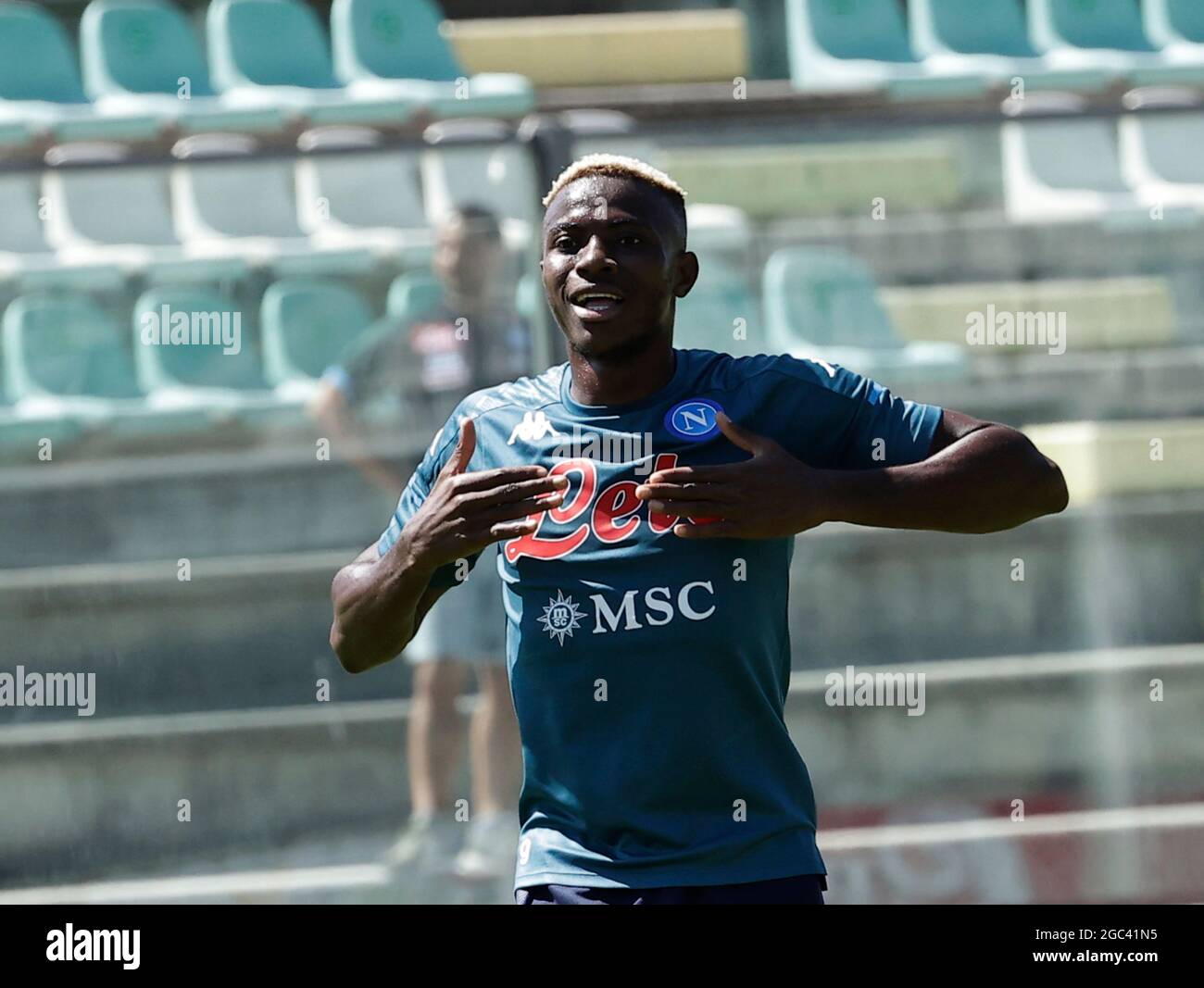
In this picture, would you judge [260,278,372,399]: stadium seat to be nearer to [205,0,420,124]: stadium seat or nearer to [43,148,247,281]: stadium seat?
[43,148,247,281]: stadium seat

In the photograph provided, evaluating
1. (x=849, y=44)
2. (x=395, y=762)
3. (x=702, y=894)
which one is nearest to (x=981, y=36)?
(x=849, y=44)

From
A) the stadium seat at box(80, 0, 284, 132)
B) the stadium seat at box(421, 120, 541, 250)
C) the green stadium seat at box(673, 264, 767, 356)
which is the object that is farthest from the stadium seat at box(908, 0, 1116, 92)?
the stadium seat at box(421, 120, 541, 250)

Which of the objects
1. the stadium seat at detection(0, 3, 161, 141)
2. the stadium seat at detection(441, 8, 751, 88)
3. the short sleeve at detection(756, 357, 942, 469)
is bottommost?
the short sleeve at detection(756, 357, 942, 469)

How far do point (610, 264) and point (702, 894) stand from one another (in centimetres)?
82

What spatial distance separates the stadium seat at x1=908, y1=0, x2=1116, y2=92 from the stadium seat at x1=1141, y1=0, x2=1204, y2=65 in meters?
0.51

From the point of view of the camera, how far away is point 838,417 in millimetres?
2301

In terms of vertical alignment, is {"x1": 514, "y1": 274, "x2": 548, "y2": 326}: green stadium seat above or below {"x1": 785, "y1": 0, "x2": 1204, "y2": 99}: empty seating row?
below

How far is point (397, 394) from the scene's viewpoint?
14.7ft

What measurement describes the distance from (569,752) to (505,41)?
20.1ft

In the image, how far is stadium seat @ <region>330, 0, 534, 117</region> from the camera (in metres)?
7.17

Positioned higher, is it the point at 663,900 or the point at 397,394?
the point at 397,394

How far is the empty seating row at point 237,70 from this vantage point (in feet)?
21.8
